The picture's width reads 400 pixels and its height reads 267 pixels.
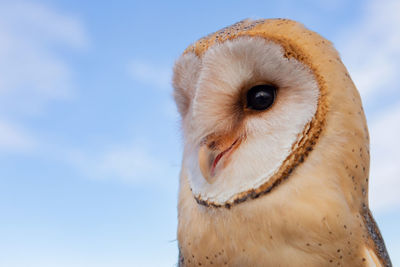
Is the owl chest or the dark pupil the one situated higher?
the dark pupil

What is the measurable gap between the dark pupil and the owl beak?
0.57ft

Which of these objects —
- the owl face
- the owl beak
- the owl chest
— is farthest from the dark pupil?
the owl chest

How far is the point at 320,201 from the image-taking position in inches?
63.7

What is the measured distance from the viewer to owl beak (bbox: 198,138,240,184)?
1.75 metres

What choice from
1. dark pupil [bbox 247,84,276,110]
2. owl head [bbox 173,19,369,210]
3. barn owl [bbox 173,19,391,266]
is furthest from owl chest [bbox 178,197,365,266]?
dark pupil [bbox 247,84,276,110]

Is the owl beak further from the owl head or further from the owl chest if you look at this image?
the owl chest

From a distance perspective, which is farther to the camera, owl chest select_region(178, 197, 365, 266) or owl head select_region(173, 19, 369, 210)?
owl head select_region(173, 19, 369, 210)

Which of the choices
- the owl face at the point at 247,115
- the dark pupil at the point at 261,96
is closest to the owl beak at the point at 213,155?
the owl face at the point at 247,115

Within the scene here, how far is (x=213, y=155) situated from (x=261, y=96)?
33 centimetres

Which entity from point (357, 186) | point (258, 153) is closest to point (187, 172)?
point (258, 153)

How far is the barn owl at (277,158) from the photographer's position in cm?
160

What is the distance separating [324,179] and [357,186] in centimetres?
21

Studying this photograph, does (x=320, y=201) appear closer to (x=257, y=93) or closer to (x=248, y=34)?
(x=257, y=93)

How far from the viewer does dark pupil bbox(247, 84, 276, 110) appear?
5.77 feet
